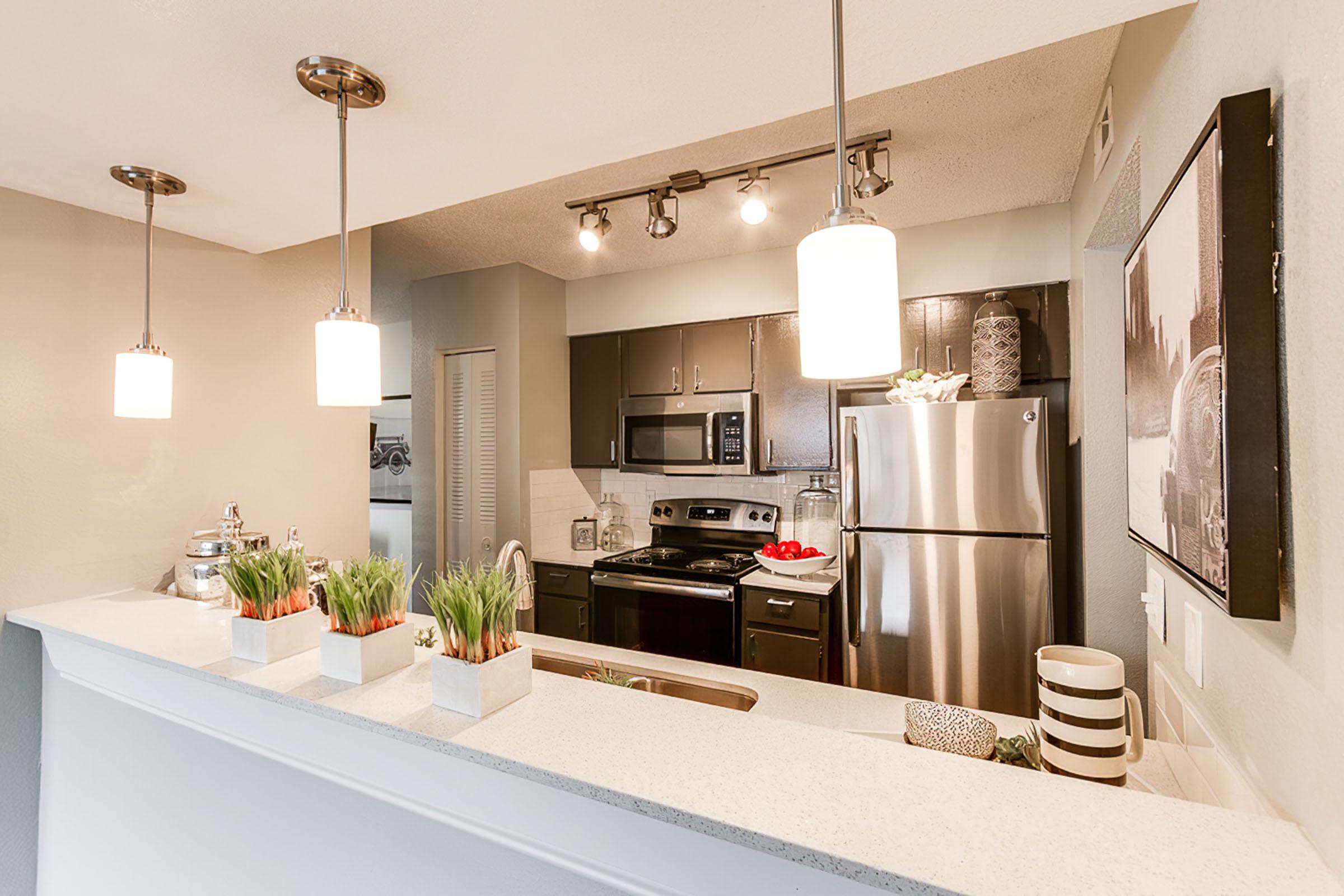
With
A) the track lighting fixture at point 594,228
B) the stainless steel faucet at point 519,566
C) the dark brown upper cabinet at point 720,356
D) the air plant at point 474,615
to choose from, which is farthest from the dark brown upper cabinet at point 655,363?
the air plant at point 474,615

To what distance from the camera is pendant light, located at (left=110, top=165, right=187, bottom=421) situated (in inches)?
58.4

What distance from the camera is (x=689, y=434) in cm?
346

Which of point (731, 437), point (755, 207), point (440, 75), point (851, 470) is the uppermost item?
point (755, 207)

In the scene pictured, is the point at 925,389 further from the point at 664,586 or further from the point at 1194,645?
the point at 1194,645

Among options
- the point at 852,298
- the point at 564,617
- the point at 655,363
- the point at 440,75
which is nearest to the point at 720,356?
the point at 655,363

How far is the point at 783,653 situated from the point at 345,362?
7.50 ft

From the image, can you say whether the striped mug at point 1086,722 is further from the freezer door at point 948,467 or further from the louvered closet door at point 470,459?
the louvered closet door at point 470,459

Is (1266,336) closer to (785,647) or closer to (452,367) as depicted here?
(785,647)

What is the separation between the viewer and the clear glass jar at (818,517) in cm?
325

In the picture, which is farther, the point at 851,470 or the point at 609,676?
the point at 851,470

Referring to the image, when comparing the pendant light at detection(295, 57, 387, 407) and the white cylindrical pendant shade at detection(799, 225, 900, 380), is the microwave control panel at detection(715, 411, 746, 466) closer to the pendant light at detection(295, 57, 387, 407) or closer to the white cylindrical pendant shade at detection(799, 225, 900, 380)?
the pendant light at detection(295, 57, 387, 407)

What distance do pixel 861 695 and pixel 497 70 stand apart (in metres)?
1.56

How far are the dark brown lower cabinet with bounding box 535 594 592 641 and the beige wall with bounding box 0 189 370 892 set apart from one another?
140 cm

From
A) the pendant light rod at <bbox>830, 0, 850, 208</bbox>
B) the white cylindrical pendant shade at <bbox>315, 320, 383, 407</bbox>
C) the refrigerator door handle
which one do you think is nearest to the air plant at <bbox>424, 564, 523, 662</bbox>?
the white cylindrical pendant shade at <bbox>315, 320, 383, 407</bbox>
